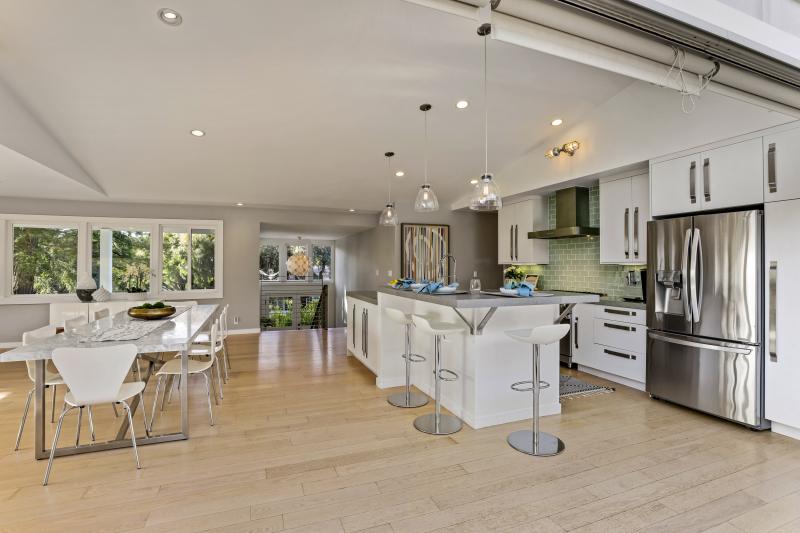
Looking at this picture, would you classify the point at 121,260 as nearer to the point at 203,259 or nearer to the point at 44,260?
the point at 44,260

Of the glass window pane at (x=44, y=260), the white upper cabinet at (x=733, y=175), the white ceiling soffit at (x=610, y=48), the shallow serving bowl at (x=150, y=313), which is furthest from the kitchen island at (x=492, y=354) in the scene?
the glass window pane at (x=44, y=260)

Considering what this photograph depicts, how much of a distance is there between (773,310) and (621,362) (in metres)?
1.49

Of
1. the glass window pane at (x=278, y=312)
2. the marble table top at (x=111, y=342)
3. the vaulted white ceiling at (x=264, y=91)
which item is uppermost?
the vaulted white ceiling at (x=264, y=91)

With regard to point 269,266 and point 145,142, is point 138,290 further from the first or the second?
point 269,266

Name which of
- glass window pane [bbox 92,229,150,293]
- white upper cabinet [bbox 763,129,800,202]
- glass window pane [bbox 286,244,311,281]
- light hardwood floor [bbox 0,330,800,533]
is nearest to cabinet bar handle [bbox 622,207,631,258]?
white upper cabinet [bbox 763,129,800,202]

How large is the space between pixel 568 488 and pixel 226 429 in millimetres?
2469

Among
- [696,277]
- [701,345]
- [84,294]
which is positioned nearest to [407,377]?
[701,345]

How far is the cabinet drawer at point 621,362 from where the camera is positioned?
4109mm

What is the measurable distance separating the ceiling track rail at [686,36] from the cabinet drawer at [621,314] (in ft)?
7.76

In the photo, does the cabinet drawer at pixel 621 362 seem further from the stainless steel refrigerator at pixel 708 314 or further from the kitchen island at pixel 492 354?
the kitchen island at pixel 492 354

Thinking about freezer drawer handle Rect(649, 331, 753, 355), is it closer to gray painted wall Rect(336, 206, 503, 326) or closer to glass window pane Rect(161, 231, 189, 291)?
gray painted wall Rect(336, 206, 503, 326)

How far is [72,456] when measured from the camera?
2.71m

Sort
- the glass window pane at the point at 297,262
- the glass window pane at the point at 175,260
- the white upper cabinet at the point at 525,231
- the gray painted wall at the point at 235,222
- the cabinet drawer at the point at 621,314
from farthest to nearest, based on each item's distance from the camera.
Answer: the glass window pane at the point at 297,262
the glass window pane at the point at 175,260
the gray painted wall at the point at 235,222
the white upper cabinet at the point at 525,231
the cabinet drawer at the point at 621,314

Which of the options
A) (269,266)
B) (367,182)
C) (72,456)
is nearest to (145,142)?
(367,182)
